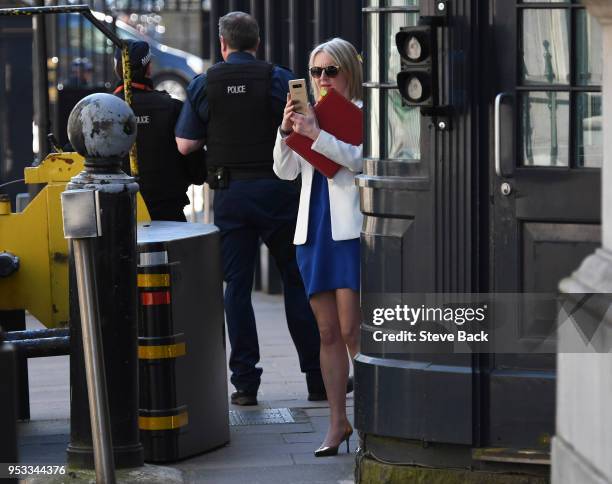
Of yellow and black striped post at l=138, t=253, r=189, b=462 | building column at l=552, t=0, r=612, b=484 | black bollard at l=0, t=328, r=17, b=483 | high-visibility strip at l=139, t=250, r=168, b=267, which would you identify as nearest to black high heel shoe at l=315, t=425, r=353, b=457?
yellow and black striped post at l=138, t=253, r=189, b=462

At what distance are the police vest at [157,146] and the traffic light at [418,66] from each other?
2.86 metres

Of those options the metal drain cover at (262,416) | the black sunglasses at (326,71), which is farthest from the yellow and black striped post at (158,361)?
the black sunglasses at (326,71)

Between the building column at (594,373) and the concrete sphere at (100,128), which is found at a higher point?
the concrete sphere at (100,128)

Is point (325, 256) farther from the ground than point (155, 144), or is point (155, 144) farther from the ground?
point (155, 144)

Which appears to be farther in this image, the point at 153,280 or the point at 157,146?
the point at 157,146

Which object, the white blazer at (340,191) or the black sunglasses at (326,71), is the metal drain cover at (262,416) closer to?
the white blazer at (340,191)

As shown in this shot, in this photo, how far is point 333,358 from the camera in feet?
21.4

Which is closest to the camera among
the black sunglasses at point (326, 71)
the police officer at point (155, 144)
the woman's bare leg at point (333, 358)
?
the woman's bare leg at point (333, 358)

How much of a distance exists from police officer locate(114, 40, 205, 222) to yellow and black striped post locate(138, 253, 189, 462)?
6.23 feet

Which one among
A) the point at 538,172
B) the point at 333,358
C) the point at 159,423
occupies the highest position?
the point at 538,172

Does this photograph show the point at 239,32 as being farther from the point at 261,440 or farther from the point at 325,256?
the point at 261,440

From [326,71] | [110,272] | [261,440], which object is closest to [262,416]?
[261,440]

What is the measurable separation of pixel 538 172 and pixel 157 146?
10.4 feet

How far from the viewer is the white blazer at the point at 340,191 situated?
637 centimetres
